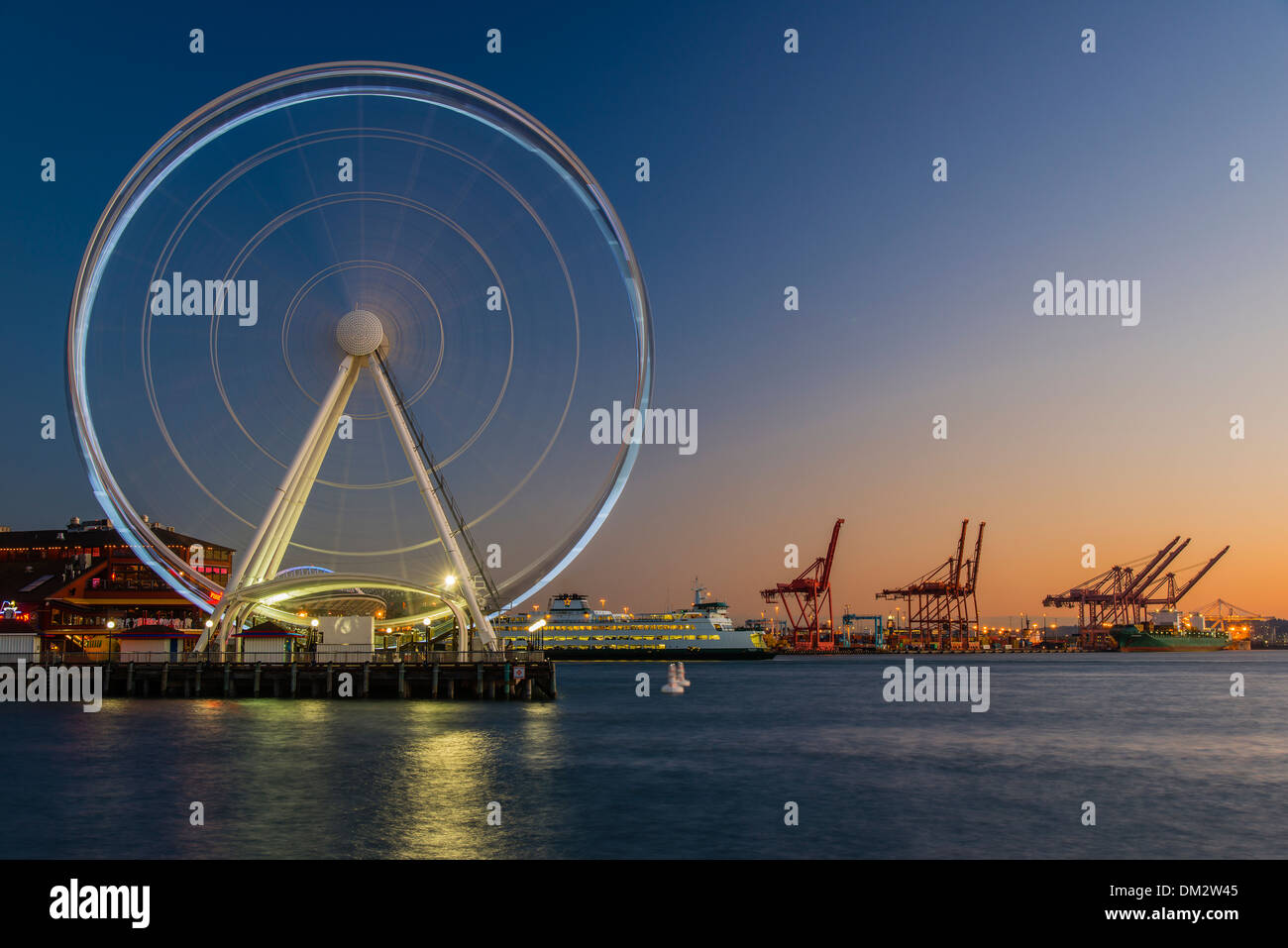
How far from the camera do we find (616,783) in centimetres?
3047

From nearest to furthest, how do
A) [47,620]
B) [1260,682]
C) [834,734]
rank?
[834,734], [47,620], [1260,682]

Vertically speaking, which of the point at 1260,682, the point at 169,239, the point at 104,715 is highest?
the point at 169,239

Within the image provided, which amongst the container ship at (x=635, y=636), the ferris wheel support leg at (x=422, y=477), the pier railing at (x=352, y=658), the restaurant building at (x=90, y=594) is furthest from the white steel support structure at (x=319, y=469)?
the container ship at (x=635, y=636)

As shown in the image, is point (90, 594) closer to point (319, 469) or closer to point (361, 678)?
point (361, 678)

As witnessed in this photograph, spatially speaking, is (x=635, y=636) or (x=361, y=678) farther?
(x=635, y=636)

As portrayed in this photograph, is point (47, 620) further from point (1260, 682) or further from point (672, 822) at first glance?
point (1260, 682)

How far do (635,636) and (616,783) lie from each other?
12135cm

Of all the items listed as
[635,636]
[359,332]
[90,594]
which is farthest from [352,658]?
[635,636]

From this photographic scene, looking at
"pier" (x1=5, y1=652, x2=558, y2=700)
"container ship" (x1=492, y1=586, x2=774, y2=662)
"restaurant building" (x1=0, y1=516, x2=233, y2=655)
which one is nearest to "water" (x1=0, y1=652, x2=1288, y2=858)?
"pier" (x1=5, y1=652, x2=558, y2=700)
